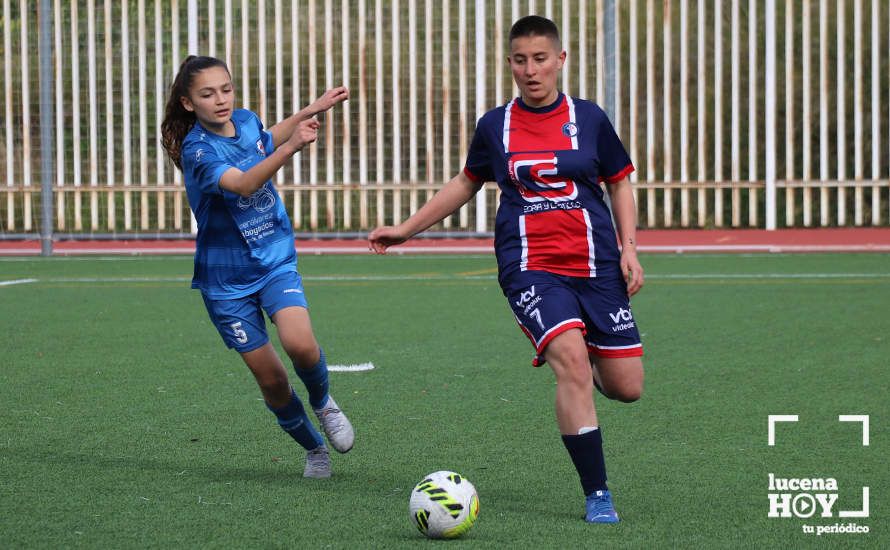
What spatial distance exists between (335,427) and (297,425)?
0.53 ft

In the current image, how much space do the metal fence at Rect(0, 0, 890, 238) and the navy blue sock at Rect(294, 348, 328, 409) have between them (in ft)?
57.7

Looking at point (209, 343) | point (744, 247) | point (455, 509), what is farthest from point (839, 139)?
point (455, 509)

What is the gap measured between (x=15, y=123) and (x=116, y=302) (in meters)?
12.9

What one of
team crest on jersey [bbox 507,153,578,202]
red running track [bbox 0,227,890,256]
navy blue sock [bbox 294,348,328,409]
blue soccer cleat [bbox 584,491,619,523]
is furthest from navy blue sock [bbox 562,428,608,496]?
red running track [bbox 0,227,890,256]

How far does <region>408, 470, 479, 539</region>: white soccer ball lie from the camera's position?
4.61 metres

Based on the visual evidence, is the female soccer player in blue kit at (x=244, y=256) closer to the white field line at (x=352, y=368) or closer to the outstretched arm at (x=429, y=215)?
the outstretched arm at (x=429, y=215)

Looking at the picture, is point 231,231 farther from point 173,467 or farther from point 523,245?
point 523,245

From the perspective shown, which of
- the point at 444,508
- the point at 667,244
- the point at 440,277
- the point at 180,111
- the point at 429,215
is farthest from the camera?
the point at 667,244

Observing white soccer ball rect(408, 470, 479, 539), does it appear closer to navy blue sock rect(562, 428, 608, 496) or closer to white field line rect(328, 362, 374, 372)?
navy blue sock rect(562, 428, 608, 496)

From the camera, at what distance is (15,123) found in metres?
25.1

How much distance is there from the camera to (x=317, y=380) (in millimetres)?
5855

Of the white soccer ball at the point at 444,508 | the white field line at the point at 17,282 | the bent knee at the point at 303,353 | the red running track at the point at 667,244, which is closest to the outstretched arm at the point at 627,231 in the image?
the white soccer ball at the point at 444,508

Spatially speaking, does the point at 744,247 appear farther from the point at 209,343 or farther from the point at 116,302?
the point at 209,343

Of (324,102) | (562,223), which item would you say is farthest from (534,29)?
(324,102)
